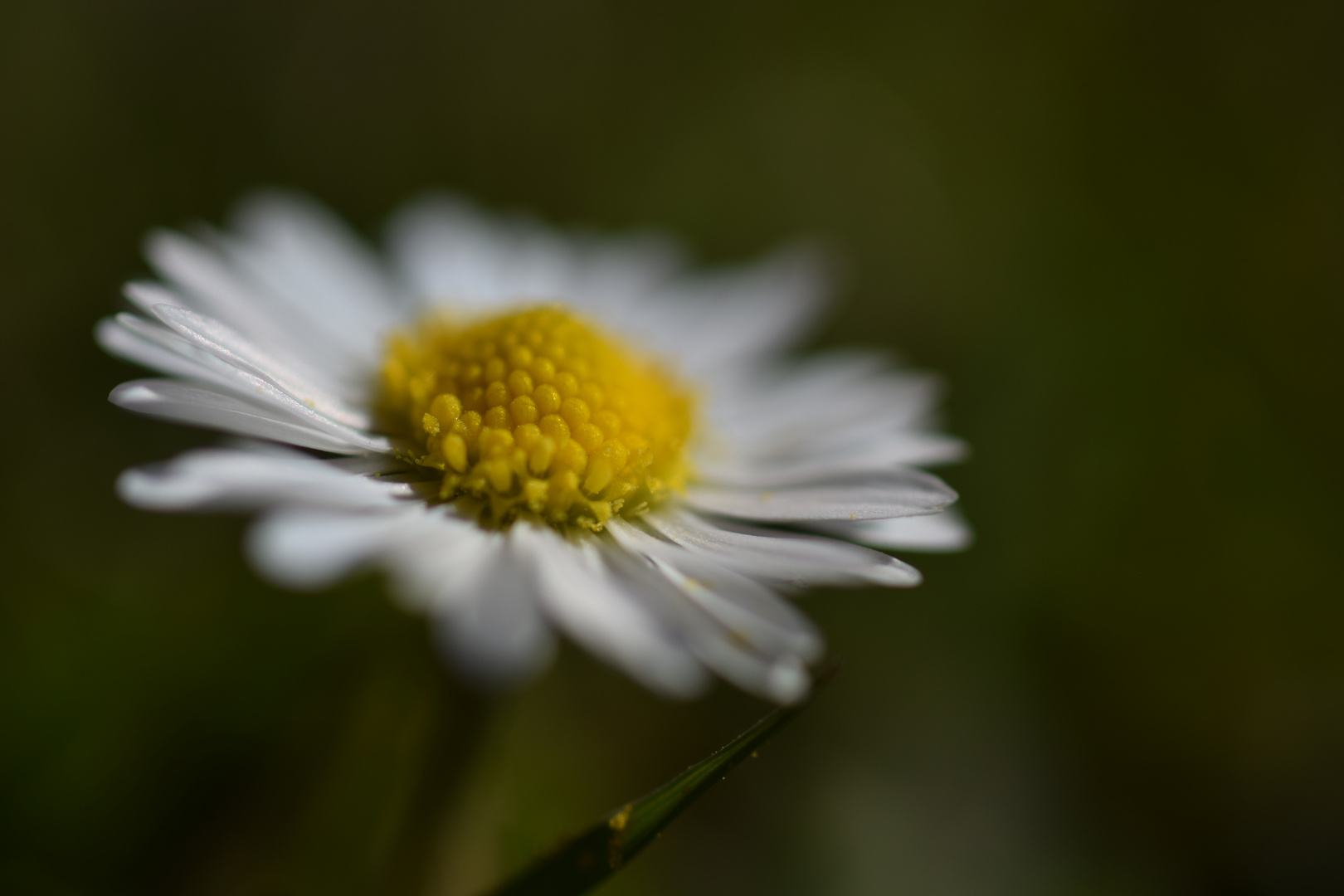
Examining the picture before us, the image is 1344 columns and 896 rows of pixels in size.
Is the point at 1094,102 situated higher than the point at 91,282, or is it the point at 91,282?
the point at 1094,102

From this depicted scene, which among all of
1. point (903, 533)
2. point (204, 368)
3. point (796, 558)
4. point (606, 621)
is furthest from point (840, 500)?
point (204, 368)

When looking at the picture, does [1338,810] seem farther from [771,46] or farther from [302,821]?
[771,46]

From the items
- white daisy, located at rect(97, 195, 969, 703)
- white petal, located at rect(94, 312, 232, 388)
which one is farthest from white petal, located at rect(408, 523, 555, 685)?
white petal, located at rect(94, 312, 232, 388)

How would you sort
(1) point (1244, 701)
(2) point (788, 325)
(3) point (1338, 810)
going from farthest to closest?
1. (2) point (788, 325)
2. (1) point (1244, 701)
3. (3) point (1338, 810)

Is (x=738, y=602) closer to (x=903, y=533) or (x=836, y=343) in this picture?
(x=903, y=533)

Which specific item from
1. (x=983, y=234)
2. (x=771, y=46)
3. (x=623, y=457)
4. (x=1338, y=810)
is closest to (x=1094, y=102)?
(x=983, y=234)

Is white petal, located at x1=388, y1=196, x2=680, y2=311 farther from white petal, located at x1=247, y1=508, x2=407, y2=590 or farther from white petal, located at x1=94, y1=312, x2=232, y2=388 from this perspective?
white petal, located at x1=247, y1=508, x2=407, y2=590

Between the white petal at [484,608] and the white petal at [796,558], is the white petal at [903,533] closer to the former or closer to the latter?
the white petal at [796,558]
